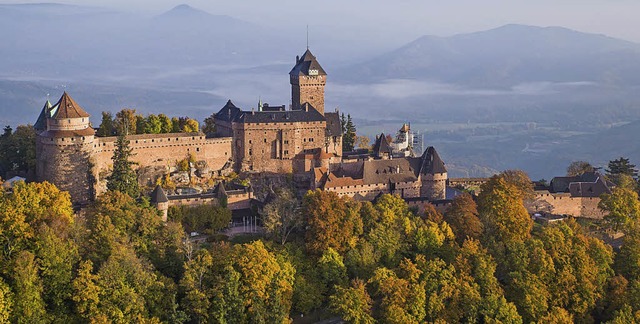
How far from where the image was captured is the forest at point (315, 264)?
1809 inches

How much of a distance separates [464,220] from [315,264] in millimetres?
12291

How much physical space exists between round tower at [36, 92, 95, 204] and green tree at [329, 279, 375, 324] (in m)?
21.0

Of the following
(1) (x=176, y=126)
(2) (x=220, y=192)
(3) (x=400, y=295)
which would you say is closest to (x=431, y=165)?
(2) (x=220, y=192)

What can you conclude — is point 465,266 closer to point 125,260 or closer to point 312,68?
point 125,260

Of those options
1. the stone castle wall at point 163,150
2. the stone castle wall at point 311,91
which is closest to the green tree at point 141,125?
the stone castle wall at point 163,150

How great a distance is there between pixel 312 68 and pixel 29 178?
27.1 m

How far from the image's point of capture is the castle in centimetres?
5906

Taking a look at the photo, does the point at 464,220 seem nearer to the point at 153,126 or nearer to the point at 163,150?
the point at 163,150

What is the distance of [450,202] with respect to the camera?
209ft

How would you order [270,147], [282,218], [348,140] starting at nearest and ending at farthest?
[282,218]
[270,147]
[348,140]

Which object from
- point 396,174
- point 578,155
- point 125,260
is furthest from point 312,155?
point 578,155

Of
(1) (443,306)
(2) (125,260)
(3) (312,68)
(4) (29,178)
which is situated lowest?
(1) (443,306)

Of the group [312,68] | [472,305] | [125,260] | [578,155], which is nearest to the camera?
[125,260]

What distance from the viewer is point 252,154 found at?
68938 mm
